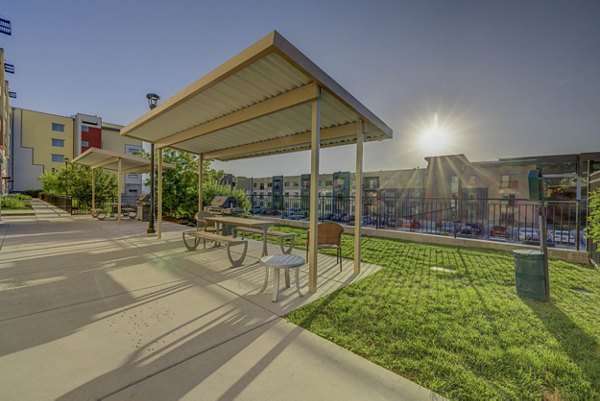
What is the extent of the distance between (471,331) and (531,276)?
5.68ft

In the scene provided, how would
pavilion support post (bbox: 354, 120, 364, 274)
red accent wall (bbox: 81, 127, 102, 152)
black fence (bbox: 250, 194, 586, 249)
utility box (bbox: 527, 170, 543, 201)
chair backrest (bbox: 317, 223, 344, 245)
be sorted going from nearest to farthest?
utility box (bbox: 527, 170, 543, 201)
pavilion support post (bbox: 354, 120, 364, 274)
chair backrest (bbox: 317, 223, 344, 245)
black fence (bbox: 250, 194, 586, 249)
red accent wall (bbox: 81, 127, 102, 152)

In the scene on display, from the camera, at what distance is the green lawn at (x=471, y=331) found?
6.20 feet

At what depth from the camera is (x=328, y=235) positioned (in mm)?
4973

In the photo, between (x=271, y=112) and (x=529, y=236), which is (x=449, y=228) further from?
(x=271, y=112)

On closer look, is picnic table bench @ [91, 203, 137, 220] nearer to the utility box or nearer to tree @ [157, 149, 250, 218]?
tree @ [157, 149, 250, 218]

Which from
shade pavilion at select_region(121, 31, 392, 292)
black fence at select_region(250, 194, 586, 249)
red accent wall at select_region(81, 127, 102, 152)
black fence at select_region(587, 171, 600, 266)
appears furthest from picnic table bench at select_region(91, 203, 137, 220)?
red accent wall at select_region(81, 127, 102, 152)

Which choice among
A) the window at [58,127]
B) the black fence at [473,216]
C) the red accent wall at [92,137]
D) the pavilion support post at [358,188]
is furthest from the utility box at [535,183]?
the window at [58,127]

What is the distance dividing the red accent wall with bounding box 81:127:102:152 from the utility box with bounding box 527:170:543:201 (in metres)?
53.6

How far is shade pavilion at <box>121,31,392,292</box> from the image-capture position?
3182 millimetres

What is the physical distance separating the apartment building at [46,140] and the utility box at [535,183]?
150 ft

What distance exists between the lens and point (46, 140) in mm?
38875

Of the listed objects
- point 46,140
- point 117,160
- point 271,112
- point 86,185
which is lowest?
point 86,185

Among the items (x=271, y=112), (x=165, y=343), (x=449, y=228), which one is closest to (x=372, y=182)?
(x=449, y=228)

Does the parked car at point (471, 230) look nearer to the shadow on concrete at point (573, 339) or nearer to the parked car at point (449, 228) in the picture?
the parked car at point (449, 228)
